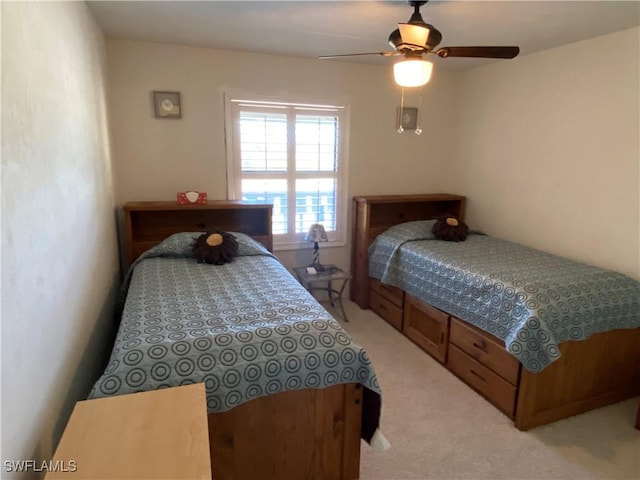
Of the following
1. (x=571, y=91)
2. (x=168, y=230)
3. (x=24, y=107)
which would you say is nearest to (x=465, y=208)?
(x=571, y=91)

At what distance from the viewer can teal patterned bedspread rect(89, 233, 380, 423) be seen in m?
1.42

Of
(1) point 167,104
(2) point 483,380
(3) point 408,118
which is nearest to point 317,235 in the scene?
(3) point 408,118

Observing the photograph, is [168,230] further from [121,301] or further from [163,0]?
[163,0]

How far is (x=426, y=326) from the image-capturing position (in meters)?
3.01

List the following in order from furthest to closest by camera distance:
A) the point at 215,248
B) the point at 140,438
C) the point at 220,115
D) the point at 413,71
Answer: the point at 220,115, the point at 215,248, the point at 413,71, the point at 140,438

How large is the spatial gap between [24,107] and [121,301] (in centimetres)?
165

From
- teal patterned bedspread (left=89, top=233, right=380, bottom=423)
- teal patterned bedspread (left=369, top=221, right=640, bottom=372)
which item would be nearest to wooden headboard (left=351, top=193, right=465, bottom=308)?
teal patterned bedspread (left=369, top=221, right=640, bottom=372)

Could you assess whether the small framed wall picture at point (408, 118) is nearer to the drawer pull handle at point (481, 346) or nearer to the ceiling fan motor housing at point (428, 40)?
the ceiling fan motor housing at point (428, 40)

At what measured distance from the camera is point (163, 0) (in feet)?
7.09

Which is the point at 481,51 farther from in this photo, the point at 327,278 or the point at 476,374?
the point at 327,278

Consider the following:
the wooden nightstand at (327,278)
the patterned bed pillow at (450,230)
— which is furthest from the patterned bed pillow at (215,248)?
the patterned bed pillow at (450,230)

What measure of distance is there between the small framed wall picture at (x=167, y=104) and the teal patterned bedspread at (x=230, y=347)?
172cm

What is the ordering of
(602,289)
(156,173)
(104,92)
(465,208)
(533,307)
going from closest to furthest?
(533,307) → (602,289) → (104,92) → (156,173) → (465,208)

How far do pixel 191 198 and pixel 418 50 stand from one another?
80.3 inches
